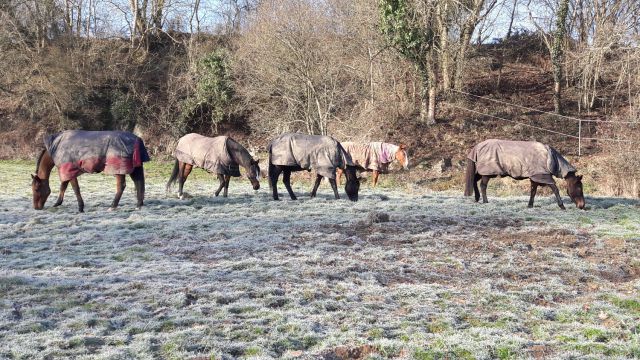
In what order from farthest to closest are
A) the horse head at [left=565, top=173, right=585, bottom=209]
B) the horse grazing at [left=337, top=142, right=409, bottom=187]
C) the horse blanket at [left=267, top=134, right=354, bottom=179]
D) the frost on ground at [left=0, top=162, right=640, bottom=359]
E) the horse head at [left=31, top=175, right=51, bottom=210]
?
the horse grazing at [left=337, top=142, right=409, bottom=187], the horse blanket at [left=267, top=134, right=354, bottom=179], the horse head at [left=565, top=173, right=585, bottom=209], the horse head at [left=31, top=175, right=51, bottom=210], the frost on ground at [left=0, top=162, right=640, bottom=359]

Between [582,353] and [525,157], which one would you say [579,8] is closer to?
[525,157]

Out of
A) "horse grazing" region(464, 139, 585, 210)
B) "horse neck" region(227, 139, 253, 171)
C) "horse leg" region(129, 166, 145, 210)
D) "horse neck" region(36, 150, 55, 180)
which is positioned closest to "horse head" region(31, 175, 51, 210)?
"horse neck" region(36, 150, 55, 180)

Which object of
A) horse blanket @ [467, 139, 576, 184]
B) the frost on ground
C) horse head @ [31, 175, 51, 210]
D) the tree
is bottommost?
the frost on ground

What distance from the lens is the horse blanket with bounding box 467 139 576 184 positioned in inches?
544

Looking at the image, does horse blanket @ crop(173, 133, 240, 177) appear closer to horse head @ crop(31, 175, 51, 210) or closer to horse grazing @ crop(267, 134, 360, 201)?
horse grazing @ crop(267, 134, 360, 201)

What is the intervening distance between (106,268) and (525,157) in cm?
982

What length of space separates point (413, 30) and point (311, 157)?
13447 millimetres

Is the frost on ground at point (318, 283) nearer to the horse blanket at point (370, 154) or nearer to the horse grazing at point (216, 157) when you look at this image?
the horse grazing at point (216, 157)

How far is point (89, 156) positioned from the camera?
1303cm

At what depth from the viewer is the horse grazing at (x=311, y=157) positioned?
14984mm

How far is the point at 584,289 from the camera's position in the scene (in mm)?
7512

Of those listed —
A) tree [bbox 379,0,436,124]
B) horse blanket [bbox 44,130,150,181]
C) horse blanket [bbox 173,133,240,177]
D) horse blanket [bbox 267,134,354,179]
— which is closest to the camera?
horse blanket [bbox 44,130,150,181]

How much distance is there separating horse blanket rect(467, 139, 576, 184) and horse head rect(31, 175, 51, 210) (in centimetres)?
1015

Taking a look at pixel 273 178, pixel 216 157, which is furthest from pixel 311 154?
pixel 216 157
